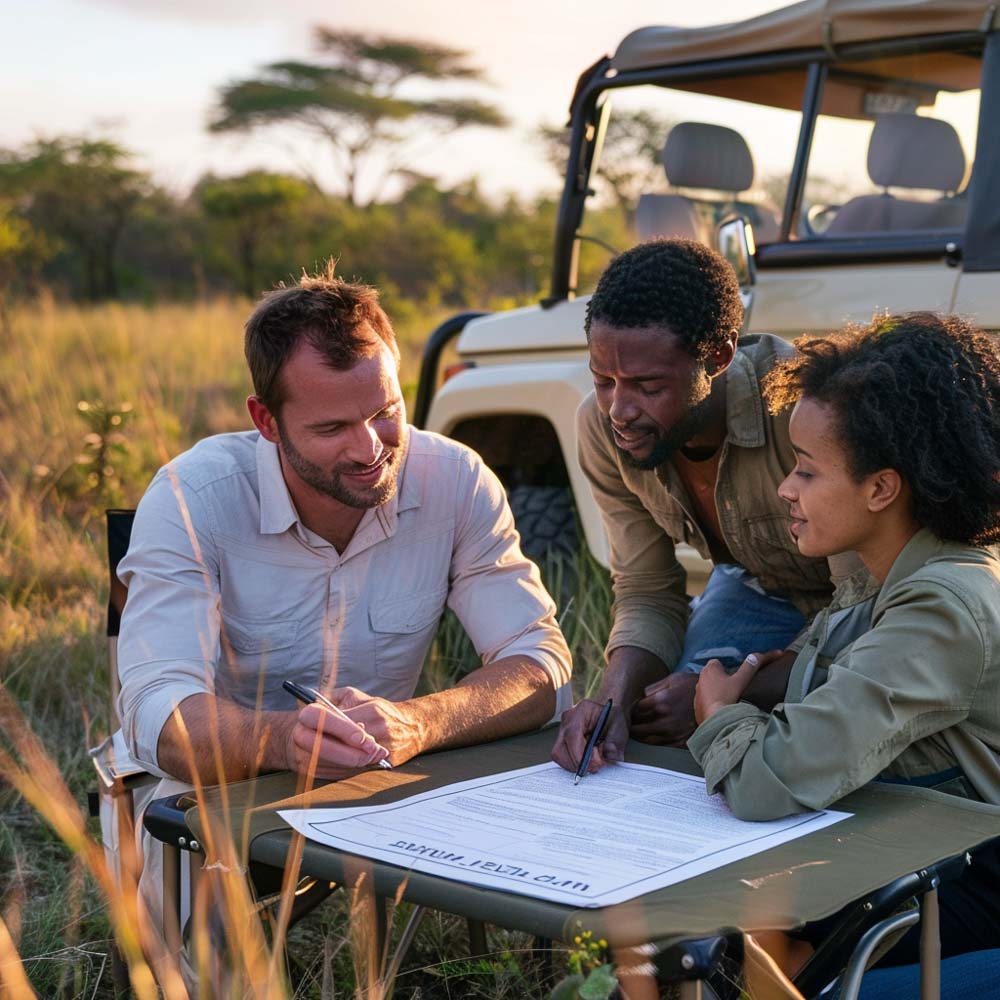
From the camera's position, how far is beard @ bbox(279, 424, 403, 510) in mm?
2705

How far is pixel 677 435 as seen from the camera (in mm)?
2980

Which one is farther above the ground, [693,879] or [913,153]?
[913,153]

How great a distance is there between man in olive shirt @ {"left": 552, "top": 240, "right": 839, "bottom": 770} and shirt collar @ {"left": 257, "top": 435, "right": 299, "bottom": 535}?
664 millimetres

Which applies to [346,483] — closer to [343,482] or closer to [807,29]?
[343,482]

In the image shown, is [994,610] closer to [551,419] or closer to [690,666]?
[690,666]

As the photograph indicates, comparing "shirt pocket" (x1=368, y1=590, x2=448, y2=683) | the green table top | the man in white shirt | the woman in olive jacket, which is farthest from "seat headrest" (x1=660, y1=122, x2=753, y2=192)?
the green table top

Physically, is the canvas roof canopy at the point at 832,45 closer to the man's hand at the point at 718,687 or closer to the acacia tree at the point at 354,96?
the man's hand at the point at 718,687

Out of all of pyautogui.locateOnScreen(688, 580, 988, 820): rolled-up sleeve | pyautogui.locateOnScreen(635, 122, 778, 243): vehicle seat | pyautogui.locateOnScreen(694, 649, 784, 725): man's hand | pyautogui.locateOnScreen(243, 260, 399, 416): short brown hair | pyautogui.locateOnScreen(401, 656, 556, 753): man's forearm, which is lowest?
pyautogui.locateOnScreen(401, 656, 556, 753): man's forearm

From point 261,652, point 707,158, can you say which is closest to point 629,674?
point 261,652

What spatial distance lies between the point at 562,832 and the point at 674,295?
1336 millimetres

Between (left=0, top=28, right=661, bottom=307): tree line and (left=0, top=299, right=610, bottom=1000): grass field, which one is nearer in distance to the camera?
(left=0, top=299, right=610, bottom=1000): grass field

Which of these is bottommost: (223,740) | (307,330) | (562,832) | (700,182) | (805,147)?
(223,740)

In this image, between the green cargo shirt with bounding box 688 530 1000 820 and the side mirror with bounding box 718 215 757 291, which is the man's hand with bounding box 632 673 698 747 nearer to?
the green cargo shirt with bounding box 688 530 1000 820

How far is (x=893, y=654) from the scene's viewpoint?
6.65 ft
